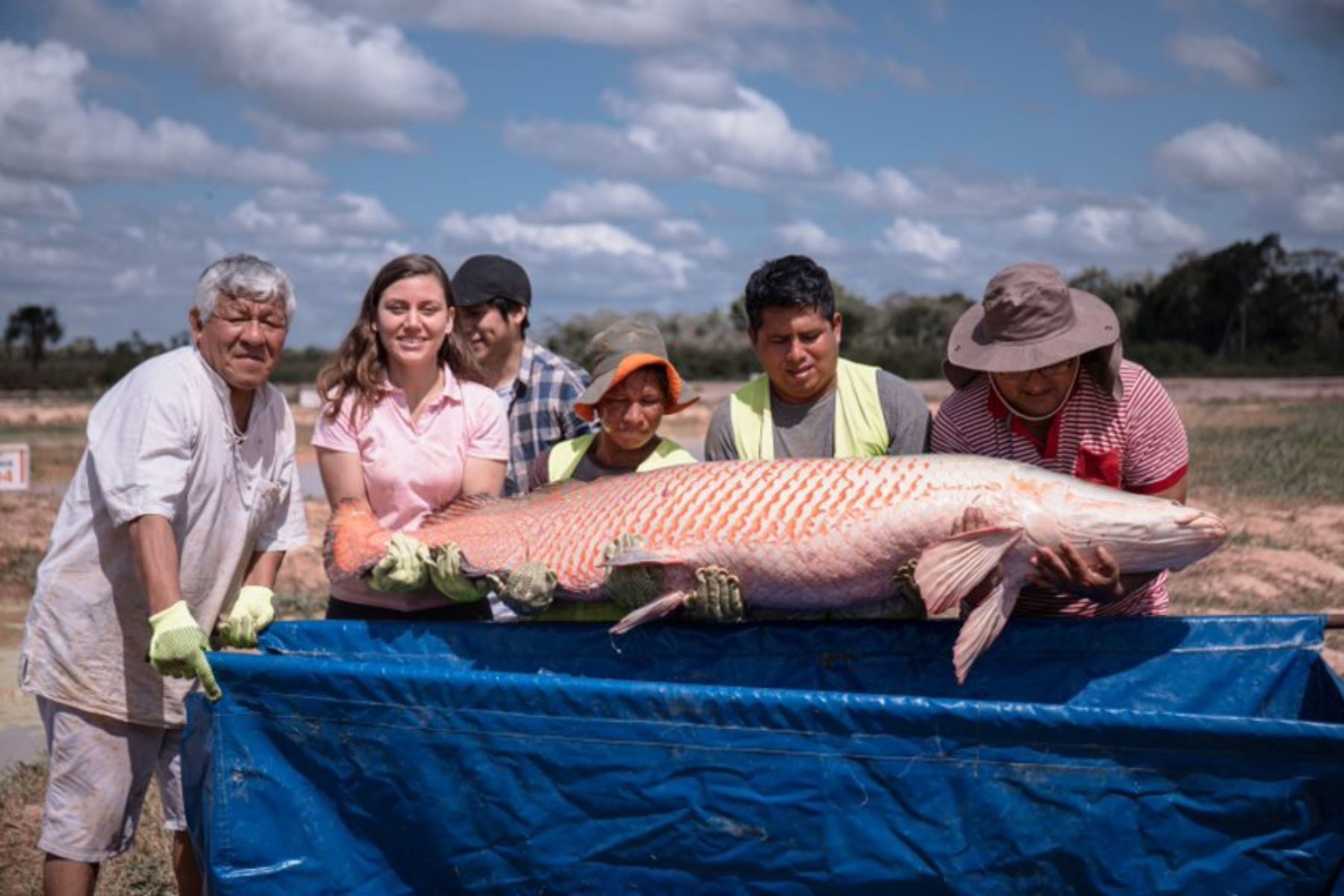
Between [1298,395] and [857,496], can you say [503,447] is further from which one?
[1298,395]

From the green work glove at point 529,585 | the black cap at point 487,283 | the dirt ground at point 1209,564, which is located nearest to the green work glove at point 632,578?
the green work glove at point 529,585

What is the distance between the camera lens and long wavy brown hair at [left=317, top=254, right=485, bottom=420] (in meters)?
4.01

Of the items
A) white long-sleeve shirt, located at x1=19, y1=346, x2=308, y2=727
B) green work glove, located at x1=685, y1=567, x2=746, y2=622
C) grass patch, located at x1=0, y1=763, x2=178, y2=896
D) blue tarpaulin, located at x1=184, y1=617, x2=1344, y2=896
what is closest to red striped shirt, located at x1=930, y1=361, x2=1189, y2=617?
blue tarpaulin, located at x1=184, y1=617, x2=1344, y2=896

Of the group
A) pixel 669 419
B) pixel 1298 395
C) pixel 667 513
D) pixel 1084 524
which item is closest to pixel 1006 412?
pixel 1084 524

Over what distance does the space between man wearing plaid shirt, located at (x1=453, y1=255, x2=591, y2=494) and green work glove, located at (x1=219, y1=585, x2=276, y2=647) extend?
4.46ft

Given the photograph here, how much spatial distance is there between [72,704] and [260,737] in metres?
0.94

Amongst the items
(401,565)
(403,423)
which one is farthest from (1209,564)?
(401,565)

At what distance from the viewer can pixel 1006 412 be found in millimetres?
3627

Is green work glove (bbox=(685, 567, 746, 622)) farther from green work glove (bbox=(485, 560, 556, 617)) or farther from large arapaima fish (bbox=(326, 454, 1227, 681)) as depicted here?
green work glove (bbox=(485, 560, 556, 617))

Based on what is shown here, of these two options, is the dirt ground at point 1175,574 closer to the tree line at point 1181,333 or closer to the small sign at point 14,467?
the small sign at point 14,467

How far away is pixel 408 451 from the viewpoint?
400 centimetres

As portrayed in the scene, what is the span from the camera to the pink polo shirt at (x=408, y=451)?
399 cm

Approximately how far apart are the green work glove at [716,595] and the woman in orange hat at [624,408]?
21.1 inches

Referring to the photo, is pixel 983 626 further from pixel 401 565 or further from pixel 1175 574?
pixel 1175 574
